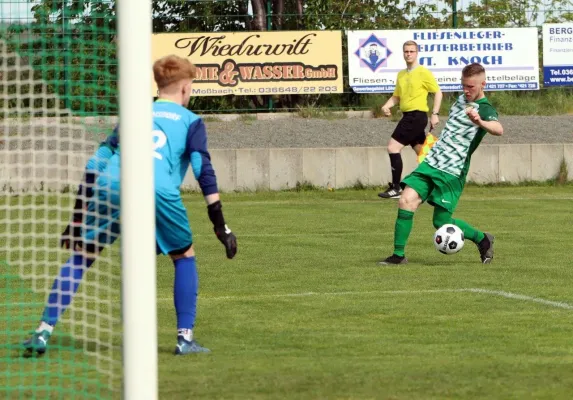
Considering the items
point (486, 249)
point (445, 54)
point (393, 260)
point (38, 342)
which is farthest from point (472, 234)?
point (445, 54)

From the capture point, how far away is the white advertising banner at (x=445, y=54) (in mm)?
24422

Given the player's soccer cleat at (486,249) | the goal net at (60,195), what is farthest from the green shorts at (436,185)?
the goal net at (60,195)

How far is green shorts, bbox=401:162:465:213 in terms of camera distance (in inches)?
456

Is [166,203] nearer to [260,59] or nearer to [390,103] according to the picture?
[390,103]

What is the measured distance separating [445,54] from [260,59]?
135 inches

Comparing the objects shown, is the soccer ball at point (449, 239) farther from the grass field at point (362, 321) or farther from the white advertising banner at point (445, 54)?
the white advertising banner at point (445, 54)

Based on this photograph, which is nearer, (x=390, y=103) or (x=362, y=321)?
(x=362, y=321)

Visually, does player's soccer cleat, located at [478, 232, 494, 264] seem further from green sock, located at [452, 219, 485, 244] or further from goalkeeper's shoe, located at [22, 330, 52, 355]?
goalkeeper's shoe, located at [22, 330, 52, 355]

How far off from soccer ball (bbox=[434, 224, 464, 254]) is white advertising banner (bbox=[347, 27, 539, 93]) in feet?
42.7

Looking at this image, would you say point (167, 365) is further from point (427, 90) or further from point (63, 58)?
point (427, 90)

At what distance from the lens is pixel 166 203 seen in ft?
23.7

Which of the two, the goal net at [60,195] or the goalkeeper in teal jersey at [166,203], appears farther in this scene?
the goalkeeper in teal jersey at [166,203]

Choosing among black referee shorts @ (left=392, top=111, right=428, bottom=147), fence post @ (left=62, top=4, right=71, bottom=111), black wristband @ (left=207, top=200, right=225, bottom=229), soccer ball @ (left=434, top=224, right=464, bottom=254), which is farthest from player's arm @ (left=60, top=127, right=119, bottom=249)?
black referee shorts @ (left=392, top=111, right=428, bottom=147)

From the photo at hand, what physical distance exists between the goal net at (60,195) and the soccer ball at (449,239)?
9.28ft
